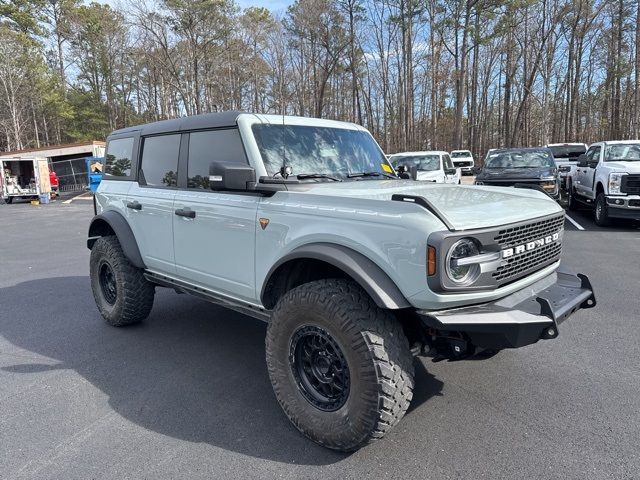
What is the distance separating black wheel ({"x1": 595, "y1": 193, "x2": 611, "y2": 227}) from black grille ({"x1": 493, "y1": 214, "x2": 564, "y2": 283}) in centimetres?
857

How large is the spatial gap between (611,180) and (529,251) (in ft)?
29.5

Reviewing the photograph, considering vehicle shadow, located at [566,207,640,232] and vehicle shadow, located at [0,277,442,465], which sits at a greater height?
vehicle shadow, located at [0,277,442,465]

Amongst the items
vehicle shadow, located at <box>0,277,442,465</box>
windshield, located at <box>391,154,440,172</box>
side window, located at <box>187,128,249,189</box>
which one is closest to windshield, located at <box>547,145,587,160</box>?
windshield, located at <box>391,154,440,172</box>

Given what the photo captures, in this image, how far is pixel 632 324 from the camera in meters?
4.53

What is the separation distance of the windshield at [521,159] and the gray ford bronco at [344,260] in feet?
31.0

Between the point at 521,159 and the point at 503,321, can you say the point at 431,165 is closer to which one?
the point at 521,159

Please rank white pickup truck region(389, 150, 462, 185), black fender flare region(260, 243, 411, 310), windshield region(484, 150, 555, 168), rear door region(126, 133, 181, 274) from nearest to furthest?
black fender flare region(260, 243, 411, 310)
rear door region(126, 133, 181, 274)
windshield region(484, 150, 555, 168)
white pickup truck region(389, 150, 462, 185)

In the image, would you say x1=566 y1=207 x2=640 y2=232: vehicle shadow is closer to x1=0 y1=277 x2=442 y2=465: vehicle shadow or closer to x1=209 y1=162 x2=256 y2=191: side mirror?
x1=0 y1=277 x2=442 y2=465: vehicle shadow

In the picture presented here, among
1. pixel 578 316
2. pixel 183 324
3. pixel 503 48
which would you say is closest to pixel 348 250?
pixel 183 324

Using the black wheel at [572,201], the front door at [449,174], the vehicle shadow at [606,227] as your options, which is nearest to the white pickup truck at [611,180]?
the vehicle shadow at [606,227]

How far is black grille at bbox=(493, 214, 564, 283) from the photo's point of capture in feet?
8.30

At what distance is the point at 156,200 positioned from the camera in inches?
160

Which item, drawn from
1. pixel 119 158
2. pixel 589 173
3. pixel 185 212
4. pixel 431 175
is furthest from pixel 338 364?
pixel 431 175

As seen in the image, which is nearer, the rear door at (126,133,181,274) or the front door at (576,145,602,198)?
the rear door at (126,133,181,274)
